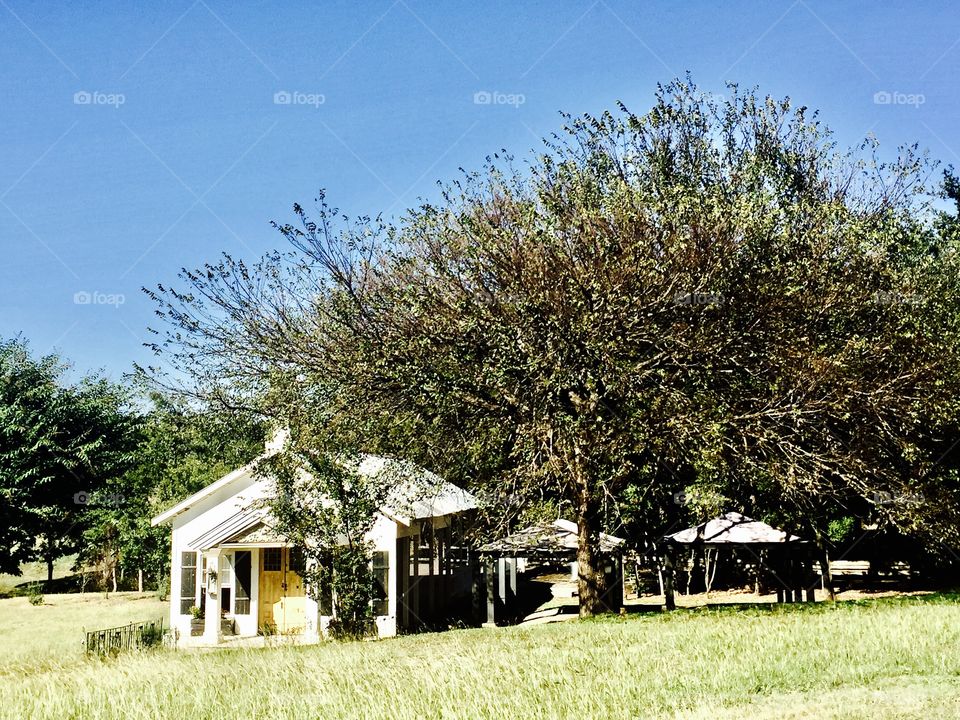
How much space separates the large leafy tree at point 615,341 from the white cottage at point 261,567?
14.4 ft

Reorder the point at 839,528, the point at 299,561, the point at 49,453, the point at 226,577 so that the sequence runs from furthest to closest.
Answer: the point at 49,453 → the point at 839,528 → the point at 226,577 → the point at 299,561

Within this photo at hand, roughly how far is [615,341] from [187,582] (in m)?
16.2

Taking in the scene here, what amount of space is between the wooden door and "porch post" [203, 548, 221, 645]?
49.7 inches

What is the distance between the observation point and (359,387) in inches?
838

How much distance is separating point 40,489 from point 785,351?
143 ft

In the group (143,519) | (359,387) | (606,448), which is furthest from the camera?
(143,519)

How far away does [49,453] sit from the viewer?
51312mm

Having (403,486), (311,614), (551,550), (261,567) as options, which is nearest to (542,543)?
(551,550)

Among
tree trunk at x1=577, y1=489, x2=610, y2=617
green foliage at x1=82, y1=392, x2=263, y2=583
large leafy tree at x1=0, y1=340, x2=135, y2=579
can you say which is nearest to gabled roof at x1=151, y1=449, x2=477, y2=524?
tree trunk at x1=577, y1=489, x2=610, y2=617

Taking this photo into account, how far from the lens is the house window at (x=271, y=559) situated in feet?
94.3

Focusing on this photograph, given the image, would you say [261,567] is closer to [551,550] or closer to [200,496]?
[200,496]

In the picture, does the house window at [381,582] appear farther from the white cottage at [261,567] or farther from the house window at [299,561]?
the house window at [299,561]

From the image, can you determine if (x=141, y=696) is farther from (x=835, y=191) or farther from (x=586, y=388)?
(x=835, y=191)

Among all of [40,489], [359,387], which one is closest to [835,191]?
[359,387]
